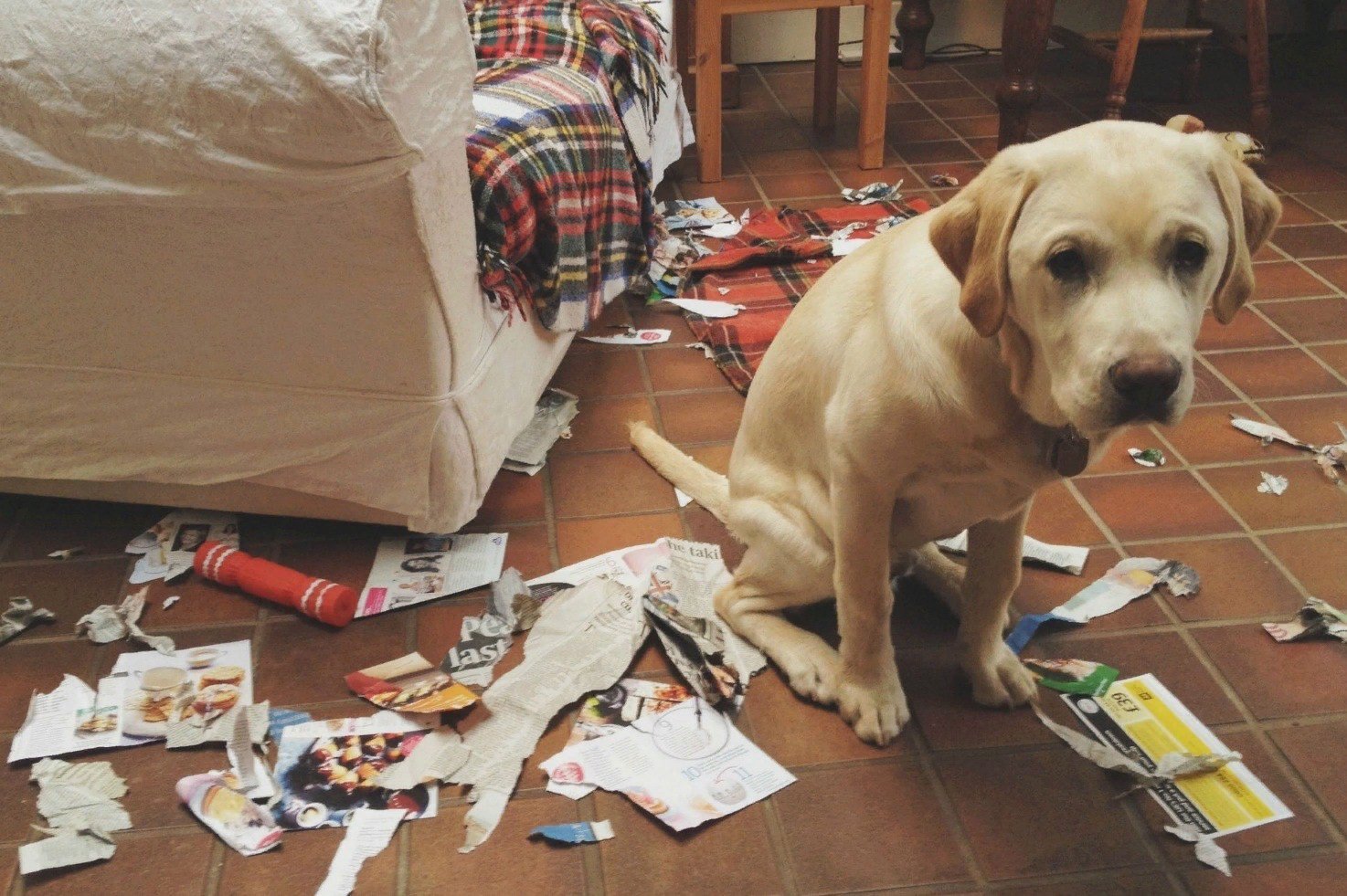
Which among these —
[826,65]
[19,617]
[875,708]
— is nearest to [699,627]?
[875,708]

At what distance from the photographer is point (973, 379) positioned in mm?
1376

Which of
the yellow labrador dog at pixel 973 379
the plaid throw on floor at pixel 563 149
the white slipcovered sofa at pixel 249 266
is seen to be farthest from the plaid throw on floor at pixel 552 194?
the yellow labrador dog at pixel 973 379

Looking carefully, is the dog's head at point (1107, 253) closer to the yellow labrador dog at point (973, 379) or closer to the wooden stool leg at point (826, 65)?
the yellow labrador dog at point (973, 379)

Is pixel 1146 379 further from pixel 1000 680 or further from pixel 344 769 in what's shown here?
pixel 344 769

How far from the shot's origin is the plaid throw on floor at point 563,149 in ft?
6.73

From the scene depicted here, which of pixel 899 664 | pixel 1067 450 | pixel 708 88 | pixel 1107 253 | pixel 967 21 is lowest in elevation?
pixel 899 664

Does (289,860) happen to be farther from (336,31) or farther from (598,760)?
(336,31)

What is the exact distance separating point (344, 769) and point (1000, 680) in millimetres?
1021

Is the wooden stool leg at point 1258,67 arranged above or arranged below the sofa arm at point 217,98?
below

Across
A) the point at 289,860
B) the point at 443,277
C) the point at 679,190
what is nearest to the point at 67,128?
the point at 443,277

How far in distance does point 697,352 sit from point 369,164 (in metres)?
1.32

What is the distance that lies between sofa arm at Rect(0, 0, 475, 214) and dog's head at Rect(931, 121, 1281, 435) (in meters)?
0.83

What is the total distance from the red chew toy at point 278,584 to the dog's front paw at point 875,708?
88 centimetres

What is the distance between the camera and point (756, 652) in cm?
184
